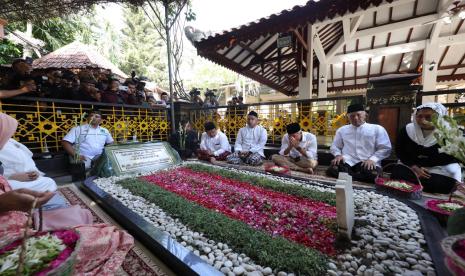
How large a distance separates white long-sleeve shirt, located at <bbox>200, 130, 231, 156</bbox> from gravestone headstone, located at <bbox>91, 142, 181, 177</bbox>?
0.89 meters

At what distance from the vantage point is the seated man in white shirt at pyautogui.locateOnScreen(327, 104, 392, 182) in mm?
3521

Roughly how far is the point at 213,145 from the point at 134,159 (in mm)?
1944

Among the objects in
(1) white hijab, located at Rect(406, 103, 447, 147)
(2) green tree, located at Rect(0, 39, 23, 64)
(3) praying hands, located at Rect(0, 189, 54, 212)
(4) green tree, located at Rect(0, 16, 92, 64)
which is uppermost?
(4) green tree, located at Rect(0, 16, 92, 64)

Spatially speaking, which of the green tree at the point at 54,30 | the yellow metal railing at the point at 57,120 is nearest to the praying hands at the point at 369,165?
the yellow metal railing at the point at 57,120

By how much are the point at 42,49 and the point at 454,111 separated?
14.8 metres

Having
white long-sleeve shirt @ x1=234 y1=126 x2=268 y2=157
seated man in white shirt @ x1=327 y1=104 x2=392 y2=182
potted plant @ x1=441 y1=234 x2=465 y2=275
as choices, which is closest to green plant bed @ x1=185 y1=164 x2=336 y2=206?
seated man in white shirt @ x1=327 y1=104 x2=392 y2=182

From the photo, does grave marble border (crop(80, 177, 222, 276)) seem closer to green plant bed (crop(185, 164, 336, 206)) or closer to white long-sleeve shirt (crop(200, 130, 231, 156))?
green plant bed (crop(185, 164, 336, 206))

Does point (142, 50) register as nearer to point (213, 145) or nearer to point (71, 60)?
point (71, 60)

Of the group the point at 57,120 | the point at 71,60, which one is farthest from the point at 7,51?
the point at 57,120

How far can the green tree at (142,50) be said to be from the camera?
24672mm

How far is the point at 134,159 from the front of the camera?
4.44 m

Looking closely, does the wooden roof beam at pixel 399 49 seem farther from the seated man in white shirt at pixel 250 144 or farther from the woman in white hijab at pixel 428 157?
the woman in white hijab at pixel 428 157

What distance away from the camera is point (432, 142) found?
9.93 ft

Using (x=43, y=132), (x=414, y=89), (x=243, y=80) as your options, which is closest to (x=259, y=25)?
(x=414, y=89)
